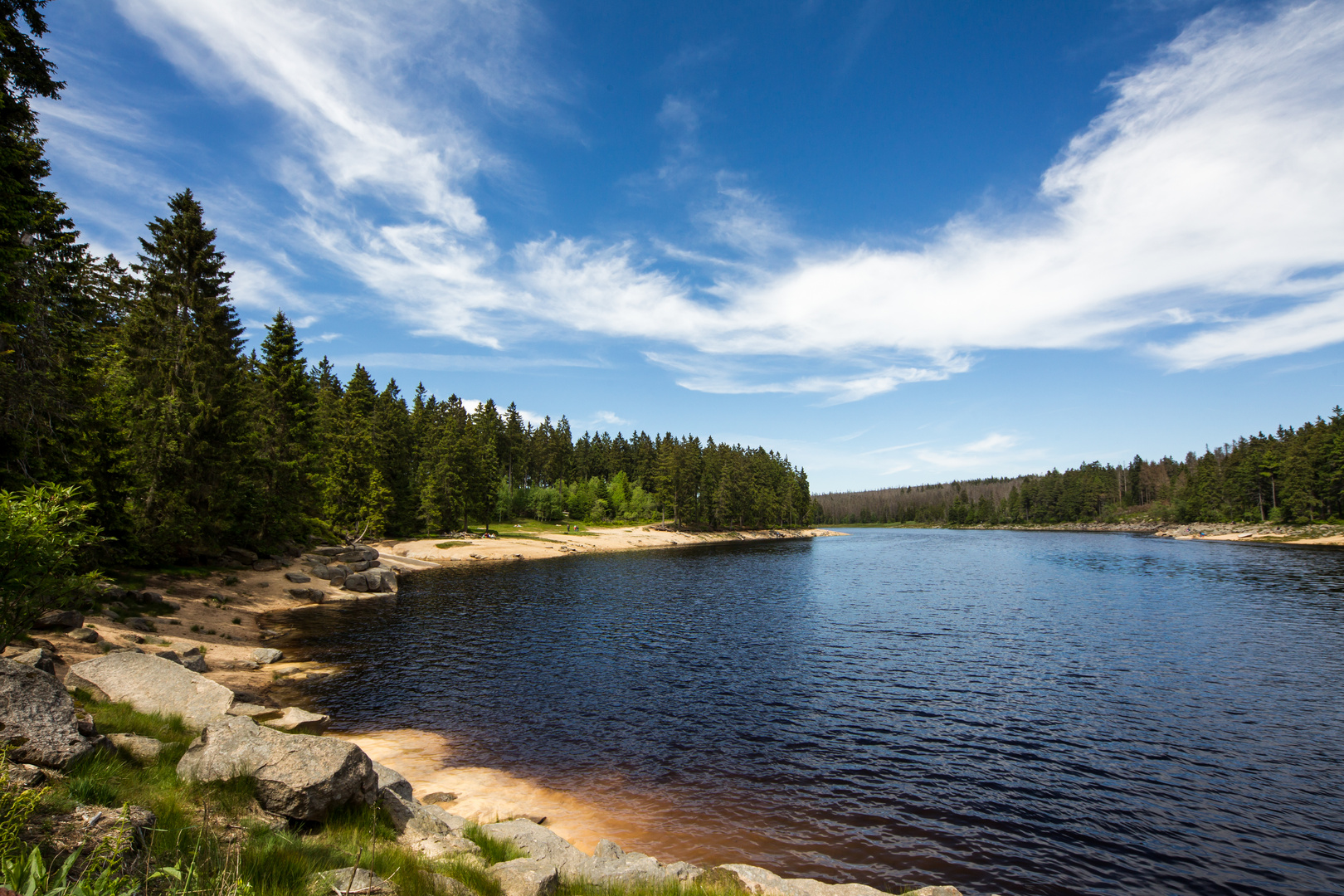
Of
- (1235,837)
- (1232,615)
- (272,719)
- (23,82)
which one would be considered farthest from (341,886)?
(1232,615)

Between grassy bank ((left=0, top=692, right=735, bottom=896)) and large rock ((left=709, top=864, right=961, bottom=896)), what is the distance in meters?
1.23

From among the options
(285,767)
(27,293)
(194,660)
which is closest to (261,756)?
(285,767)

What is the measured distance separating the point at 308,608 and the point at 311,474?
66.0 ft

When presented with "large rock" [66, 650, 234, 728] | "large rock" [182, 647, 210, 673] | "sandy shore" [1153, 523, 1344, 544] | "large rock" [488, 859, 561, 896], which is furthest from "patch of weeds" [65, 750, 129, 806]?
"sandy shore" [1153, 523, 1344, 544]

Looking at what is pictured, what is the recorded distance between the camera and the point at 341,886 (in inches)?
255

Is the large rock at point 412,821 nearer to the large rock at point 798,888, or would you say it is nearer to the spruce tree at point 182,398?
the large rock at point 798,888

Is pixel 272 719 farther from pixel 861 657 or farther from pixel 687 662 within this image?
pixel 861 657

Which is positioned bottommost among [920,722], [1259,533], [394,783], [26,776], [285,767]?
[920,722]

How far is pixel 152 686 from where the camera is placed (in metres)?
15.1

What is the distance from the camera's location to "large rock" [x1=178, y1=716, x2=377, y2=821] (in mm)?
9789

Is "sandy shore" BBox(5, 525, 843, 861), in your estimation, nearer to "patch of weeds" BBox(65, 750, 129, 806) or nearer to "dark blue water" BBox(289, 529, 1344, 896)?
"dark blue water" BBox(289, 529, 1344, 896)

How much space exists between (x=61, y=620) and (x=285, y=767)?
65.0ft

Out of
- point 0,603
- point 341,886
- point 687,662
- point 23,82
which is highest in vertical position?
point 23,82

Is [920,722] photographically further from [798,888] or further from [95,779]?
[95,779]
